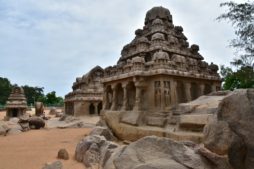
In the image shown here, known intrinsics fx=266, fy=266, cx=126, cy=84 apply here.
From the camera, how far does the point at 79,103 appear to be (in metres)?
29.0

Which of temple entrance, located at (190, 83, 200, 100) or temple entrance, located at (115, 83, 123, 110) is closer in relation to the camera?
temple entrance, located at (190, 83, 200, 100)

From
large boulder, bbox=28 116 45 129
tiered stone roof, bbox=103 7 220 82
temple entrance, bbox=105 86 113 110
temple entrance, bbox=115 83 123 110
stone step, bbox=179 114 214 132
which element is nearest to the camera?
stone step, bbox=179 114 214 132

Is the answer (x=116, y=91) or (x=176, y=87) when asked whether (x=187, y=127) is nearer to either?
(x=176, y=87)

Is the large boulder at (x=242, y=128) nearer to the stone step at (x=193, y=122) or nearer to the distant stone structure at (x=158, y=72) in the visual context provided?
the stone step at (x=193, y=122)

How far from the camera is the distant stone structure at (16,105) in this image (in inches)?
1280

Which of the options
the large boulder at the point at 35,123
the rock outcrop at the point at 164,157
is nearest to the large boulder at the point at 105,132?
the rock outcrop at the point at 164,157

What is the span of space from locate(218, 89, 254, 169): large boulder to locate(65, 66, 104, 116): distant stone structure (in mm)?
25586

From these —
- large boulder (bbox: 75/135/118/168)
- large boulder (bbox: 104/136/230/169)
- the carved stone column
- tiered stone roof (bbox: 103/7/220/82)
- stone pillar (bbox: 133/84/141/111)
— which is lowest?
large boulder (bbox: 75/135/118/168)

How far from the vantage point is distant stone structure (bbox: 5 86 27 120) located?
107 ft

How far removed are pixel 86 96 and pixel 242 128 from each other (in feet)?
85.7

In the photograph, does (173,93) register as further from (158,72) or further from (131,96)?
(131,96)

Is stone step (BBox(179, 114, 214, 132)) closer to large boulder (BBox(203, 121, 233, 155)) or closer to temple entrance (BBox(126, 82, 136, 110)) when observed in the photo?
large boulder (BBox(203, 121, 233, 155))

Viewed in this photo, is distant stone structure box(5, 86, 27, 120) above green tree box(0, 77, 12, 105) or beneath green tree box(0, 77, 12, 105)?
beneath

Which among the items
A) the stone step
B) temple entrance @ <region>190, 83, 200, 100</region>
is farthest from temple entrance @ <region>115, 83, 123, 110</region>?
the stone step
